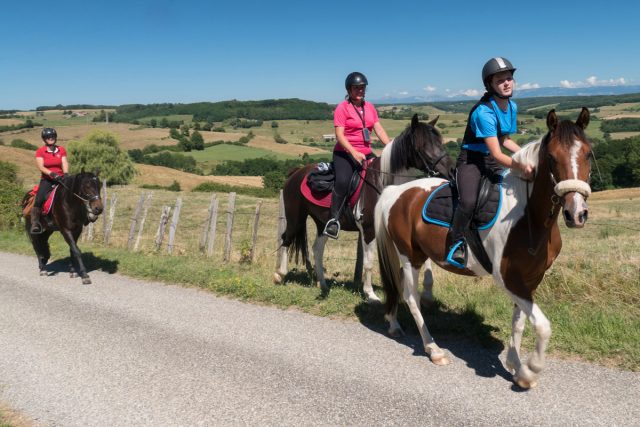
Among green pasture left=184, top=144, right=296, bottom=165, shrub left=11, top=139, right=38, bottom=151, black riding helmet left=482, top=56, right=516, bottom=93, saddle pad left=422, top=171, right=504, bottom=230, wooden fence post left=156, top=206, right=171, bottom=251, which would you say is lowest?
green pasture left=184, top=144, right=296, bottom=165

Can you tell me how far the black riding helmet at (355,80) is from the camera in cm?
709

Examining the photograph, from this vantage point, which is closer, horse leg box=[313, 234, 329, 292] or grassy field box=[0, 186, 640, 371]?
grassy field box=[0, 186, 640, 371]

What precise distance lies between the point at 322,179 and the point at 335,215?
733 millimetres

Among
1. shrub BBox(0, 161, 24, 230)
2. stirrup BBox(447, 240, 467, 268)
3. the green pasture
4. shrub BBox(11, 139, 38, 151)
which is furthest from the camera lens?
the green pasture

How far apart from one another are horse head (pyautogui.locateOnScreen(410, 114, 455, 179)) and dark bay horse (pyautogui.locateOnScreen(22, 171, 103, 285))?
6753mm

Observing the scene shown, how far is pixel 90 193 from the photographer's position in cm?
956

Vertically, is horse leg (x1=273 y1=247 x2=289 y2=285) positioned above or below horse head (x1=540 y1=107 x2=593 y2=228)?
below

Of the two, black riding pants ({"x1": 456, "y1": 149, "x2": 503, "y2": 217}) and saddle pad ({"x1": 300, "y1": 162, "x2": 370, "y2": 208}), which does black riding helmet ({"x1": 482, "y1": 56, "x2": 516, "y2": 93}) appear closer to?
black riding pants ({"x1": 456, "y1": 149, "x2": 503, "y2": 217})

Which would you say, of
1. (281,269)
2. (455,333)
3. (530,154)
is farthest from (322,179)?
(530,154)

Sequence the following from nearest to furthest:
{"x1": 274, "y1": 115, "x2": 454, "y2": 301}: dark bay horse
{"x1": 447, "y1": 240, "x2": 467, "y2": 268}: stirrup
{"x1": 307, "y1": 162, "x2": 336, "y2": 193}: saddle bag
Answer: {"x1": 447, "y1": 240, "x2": 467, "y2": 268}: stirrup, {"x1": 274, "y1": 115, "x2": 454, "y2": 301}: dark bay horse, {"x1": 307, "y1": 162, "x2": 336, "y2": 193}: saddle bag

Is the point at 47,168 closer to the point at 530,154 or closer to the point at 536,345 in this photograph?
the point at 530,154

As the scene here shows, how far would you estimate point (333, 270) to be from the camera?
33.4 ft

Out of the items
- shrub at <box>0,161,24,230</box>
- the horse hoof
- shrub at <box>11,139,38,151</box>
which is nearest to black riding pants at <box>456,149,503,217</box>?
the horse hoof

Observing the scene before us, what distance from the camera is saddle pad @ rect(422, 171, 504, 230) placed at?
445 centimetres
